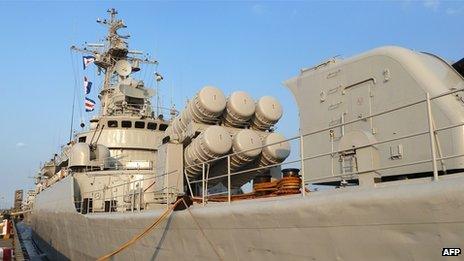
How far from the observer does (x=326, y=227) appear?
4.94 m

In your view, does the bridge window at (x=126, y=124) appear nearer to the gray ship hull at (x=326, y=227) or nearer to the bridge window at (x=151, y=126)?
the bridge window at (x=151, y=126)

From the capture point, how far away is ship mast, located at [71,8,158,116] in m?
18.8

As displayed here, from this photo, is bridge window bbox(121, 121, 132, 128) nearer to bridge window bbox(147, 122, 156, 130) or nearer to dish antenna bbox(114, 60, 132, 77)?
bridge window bbox(147, 122, 156, 130)

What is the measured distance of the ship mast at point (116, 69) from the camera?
61.7 ft

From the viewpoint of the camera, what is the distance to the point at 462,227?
147 inches

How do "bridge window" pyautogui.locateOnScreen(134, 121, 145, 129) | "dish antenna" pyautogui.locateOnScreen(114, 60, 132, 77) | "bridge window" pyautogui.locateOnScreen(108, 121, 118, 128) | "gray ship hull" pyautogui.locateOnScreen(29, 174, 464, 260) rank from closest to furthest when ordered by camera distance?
"gray ship hull" pyautogui.locateOnScreen(29, 174, 464, 260), "bridge window" pyautogui.locateOnScreen(108, 121, 118, 128), "bridge window" pyautogui.locateOnScreen(134, 121, 145, 129), "dish antenna" pyautogui.locateOnScreen(114, 60, 132, 77)

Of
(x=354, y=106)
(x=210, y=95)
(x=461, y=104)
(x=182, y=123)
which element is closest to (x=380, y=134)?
(x=354, y=106)

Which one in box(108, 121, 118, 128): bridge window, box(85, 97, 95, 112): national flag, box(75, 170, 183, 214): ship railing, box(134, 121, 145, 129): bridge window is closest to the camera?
box(75, 170, 183, 214): ship railing

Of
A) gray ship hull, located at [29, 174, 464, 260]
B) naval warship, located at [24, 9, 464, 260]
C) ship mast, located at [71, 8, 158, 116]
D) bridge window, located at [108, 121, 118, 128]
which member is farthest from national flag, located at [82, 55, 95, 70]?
gray ship hull, located at [29, 174, 464, 260]

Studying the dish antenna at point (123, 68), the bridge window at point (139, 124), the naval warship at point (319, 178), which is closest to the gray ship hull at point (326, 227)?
the naval warship at point (319, 178)

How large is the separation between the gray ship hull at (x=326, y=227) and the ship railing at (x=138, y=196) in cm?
73

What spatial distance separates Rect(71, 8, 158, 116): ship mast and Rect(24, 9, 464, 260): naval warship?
5350 millimetres

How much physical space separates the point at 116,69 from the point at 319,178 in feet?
53.9

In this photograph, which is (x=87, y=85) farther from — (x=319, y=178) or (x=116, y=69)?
(x=319, y=178)
